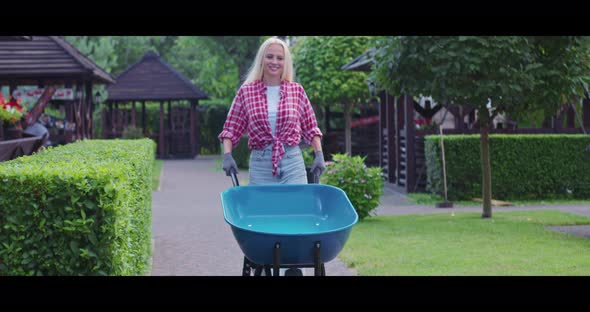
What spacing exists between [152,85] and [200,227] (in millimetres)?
24795

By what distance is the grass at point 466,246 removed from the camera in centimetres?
843

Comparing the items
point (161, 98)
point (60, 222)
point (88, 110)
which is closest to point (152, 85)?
point (161, 98)

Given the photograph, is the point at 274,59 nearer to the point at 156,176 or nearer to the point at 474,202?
the point at 474,202

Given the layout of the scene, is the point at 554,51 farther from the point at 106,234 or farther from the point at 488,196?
the point at 106,234

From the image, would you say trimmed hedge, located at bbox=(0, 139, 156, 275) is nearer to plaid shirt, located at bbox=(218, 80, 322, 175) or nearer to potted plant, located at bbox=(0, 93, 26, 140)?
plaid shirt, located at bbox=(218, 80, 322, 175)

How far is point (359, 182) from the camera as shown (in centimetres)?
1229

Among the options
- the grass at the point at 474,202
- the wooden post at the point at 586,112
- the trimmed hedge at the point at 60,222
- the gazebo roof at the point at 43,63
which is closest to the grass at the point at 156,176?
the gazebo roof at the point at 43,63

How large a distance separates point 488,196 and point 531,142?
3778 millimetres

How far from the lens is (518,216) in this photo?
13.2m

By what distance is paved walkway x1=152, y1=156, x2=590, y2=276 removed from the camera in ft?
29.6

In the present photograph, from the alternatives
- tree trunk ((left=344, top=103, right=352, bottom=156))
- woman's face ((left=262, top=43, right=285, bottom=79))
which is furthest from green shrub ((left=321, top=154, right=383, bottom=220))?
tree trunk ((left=344, top=103, right=352, bottom=156))

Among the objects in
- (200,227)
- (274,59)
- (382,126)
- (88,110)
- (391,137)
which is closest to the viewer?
(274,59)

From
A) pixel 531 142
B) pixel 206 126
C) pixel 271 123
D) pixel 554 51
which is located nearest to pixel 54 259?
pixel 271 123
